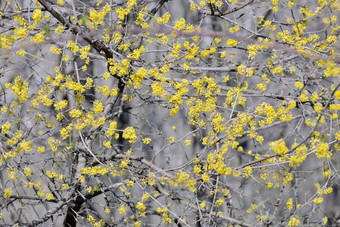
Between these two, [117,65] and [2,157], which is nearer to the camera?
[117,65]

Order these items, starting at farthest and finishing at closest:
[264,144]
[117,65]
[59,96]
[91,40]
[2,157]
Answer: [264,144], [59,96], [2,157], [91,40], [117,65]

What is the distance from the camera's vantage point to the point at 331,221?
4.61 m

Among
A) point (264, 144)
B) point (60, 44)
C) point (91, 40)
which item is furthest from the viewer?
point (264, 144)

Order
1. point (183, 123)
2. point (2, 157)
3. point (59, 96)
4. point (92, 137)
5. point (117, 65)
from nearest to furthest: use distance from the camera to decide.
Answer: point (117, 65) < point (2, 157) < point (92, 137) < point (59, 96) < point (183, 123)

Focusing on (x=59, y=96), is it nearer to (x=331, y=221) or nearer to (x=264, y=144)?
(x=264, y=144)

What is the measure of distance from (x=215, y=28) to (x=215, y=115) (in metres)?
2.20

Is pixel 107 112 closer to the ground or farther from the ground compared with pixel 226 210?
farther from the ground

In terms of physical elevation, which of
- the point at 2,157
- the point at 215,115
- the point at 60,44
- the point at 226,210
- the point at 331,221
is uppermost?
the point at 60,44

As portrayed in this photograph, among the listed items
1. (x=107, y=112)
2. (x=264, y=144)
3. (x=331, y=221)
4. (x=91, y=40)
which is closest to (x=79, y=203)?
(x=107, y=112)

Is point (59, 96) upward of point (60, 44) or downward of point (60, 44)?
downward

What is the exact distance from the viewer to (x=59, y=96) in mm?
4168

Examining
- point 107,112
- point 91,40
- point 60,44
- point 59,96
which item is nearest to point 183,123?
point 107,112

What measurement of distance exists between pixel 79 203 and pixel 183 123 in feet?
4.51

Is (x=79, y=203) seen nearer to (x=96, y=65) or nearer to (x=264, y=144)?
(x=96, y=65)
